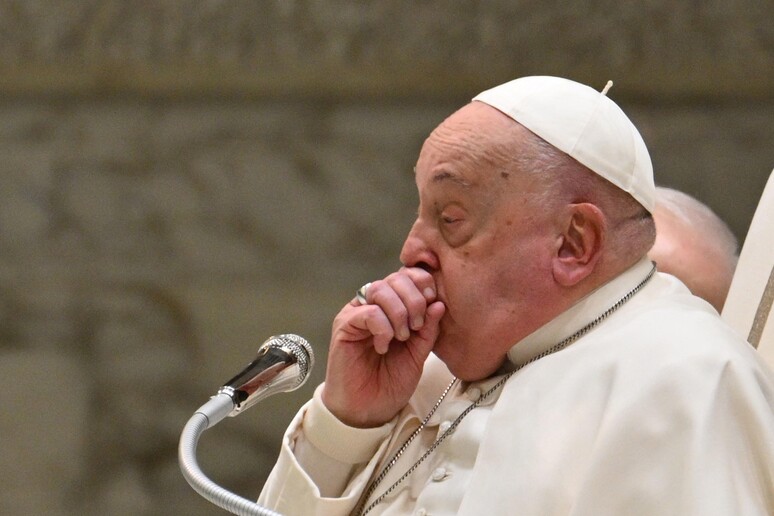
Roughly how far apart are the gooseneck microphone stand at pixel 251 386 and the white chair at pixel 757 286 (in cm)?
96

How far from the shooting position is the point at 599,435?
171cm

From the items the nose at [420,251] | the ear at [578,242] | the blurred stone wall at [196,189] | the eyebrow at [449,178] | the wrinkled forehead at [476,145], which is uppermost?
the wrinkled forehead at [476,145]

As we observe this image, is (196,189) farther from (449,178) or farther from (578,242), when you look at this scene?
(578,242)

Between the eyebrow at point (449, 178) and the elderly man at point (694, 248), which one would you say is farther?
the elderly man at point (694, 248)

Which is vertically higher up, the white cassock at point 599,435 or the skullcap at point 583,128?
the skullcap at point 583,128

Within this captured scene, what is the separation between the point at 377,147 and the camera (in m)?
3.79

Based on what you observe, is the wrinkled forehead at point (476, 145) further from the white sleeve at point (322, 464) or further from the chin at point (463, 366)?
the white sleeve at point (322, 464)

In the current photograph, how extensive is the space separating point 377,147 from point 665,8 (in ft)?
3.30

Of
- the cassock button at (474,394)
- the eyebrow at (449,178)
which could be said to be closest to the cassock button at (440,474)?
the cassock button at (474,394)

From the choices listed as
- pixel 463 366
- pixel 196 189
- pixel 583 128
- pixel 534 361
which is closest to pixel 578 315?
pixel 534 361

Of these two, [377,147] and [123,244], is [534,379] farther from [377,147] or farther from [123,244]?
[123,244]

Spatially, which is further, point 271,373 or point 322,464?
point 322,464

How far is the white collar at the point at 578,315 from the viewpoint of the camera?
1960 mm

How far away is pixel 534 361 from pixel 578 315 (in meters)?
0.11
